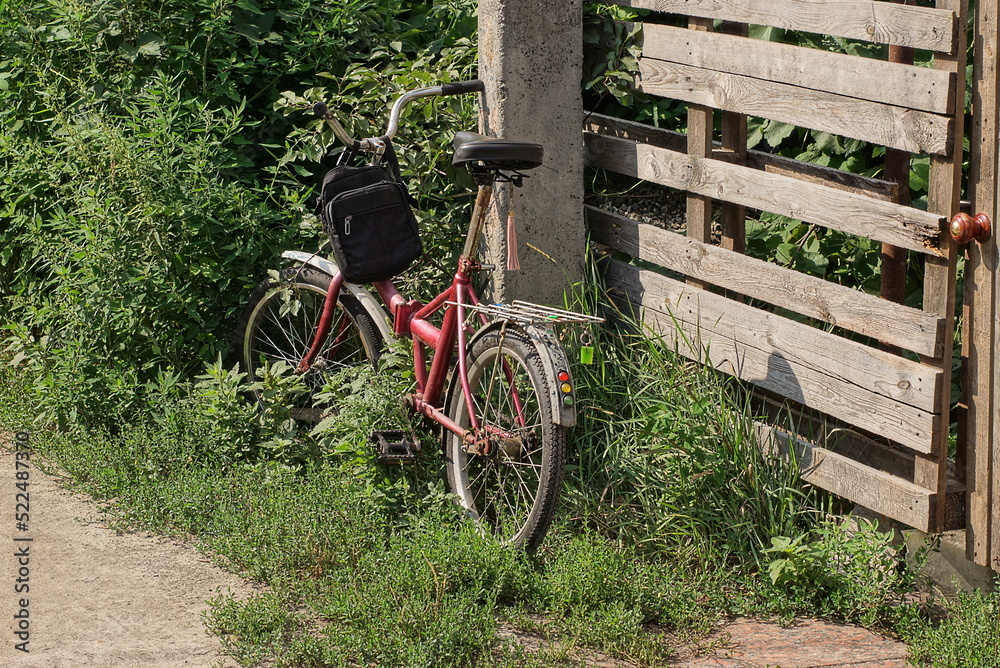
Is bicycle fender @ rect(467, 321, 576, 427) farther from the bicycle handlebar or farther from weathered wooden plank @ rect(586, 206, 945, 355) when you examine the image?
the bicycle handlebar

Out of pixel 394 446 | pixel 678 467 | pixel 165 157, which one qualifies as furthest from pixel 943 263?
pixel 165 157

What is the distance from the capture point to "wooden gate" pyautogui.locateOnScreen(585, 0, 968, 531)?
3.48m

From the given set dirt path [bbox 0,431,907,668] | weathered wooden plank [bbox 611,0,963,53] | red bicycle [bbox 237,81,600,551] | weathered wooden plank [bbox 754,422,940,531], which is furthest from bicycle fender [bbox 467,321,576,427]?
weathered wooden plank [bbox 611,0,963,53]

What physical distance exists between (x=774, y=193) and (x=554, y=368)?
1.06m

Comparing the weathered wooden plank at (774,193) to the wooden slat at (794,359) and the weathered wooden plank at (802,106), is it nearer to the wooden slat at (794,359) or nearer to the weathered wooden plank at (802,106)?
the weathered wooden plank at (802,106)

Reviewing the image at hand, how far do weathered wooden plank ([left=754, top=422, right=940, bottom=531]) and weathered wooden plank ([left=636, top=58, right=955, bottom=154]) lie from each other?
1104 mm

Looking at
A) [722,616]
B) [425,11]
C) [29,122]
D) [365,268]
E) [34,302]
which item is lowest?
[722,616]

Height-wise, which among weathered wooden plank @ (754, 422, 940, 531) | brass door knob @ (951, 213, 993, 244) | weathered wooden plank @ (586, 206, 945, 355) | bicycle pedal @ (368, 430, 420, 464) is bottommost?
bicycle pedal @ (368, 430, 420, 464)

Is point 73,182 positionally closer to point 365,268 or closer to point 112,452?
point 112,452

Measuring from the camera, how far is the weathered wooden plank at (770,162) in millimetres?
3918

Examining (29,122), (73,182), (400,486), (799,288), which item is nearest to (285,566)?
(400,486)

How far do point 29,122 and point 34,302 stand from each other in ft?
3.37

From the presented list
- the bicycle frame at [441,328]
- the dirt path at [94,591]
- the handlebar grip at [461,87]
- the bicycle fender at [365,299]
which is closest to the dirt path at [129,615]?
the dirt path at [94,591]

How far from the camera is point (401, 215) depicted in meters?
4.63
